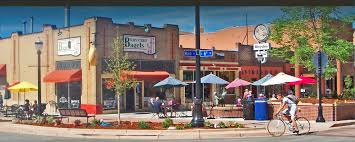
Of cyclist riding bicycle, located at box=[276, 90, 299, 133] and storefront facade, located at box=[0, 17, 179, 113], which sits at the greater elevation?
storefront facade, located at box=[0, 17, 179, 113]

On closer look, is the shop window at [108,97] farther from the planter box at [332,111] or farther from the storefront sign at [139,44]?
the planter box at [332,111]

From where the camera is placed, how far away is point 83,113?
23109mm

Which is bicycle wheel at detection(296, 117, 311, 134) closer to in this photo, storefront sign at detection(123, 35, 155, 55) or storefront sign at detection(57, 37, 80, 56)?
storefront sign at detection(123, 35, 155, 55)

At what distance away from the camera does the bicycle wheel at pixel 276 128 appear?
17672 mm

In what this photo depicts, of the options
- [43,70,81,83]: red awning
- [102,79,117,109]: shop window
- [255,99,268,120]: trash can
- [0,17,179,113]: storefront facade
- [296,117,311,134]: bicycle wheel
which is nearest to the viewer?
[296,117,311,134]: bicycle wheel

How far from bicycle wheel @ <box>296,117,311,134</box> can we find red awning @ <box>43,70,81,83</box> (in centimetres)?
1853

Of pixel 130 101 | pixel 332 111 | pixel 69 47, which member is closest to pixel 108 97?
pixel 130 101

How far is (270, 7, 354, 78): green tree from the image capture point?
3238 centimetres

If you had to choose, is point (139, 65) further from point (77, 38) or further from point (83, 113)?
point (83, 113)

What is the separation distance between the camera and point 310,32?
33.1 m

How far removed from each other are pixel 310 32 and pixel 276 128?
16.5 m

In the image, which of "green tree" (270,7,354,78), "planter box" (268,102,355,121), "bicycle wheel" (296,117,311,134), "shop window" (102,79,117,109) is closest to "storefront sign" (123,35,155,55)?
"shop window" (102,79,117,109)

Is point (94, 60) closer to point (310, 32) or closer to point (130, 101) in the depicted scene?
point (130, 101)
